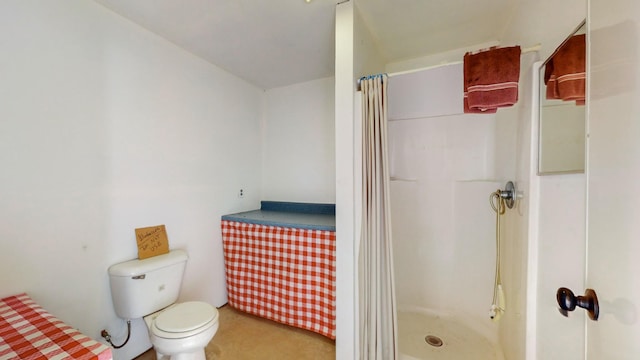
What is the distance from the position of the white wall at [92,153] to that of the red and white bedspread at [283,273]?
258 millimetres

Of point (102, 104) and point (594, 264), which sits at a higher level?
point (102, 104)

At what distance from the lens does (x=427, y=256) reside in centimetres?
211

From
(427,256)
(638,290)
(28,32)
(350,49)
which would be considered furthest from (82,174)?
(427,256)

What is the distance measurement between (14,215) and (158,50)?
1.30 metres

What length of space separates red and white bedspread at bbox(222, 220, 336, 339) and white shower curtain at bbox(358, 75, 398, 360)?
339mm

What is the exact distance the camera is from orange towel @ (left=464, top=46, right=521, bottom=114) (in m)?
1.21

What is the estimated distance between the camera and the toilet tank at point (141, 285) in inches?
56.7

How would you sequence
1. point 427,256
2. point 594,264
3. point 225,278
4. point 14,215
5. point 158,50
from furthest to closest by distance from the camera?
point 225,278 → point 427,256 → point 158,50 → point 14,215 → point 594,264

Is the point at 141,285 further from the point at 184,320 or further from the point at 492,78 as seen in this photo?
the point at 492,78

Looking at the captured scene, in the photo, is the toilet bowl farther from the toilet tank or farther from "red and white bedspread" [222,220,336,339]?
"red and white bedspread" [222,220,336,339]

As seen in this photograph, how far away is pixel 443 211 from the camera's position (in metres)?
2.05

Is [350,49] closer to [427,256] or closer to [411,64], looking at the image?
[411,64]

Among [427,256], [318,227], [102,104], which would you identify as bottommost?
[427,256]

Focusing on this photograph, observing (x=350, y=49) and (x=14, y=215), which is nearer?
(x=14, y=215)
